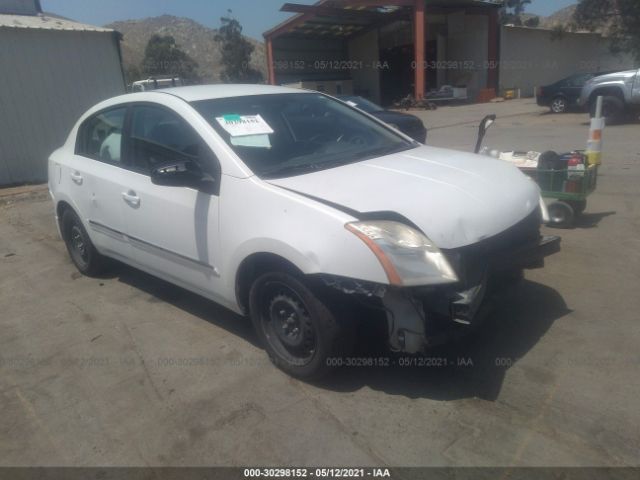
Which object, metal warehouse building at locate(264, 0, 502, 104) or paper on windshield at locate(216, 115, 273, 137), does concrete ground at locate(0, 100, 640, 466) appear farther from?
metal warehouse building at locate(264, 0, 502, 104)

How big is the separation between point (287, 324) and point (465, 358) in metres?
1.10

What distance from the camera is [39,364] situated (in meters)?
3.62

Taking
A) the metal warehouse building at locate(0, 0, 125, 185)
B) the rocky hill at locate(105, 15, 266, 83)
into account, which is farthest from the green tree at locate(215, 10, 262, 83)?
the metal warehouse building at locate(0, 0, 125, 185)

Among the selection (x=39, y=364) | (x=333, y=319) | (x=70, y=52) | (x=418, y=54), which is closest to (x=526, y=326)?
(x=333, y=319)

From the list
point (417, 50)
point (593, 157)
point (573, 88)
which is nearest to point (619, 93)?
point (573, 88)

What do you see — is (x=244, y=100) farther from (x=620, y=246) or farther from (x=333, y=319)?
(x=620, y=246)

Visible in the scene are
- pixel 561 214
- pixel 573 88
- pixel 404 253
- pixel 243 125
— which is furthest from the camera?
pixel 573 88

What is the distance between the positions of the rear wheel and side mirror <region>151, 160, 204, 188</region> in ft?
59.8

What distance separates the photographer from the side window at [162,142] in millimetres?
3398

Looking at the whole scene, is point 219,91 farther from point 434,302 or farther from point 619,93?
point 619,93

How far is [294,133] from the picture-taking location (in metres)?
3.72

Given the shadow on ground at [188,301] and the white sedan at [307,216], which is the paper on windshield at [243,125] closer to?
the white sedan at [307,216]

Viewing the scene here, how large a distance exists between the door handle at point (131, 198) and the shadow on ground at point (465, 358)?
3.40 feet

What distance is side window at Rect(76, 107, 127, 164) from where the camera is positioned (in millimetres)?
4227
